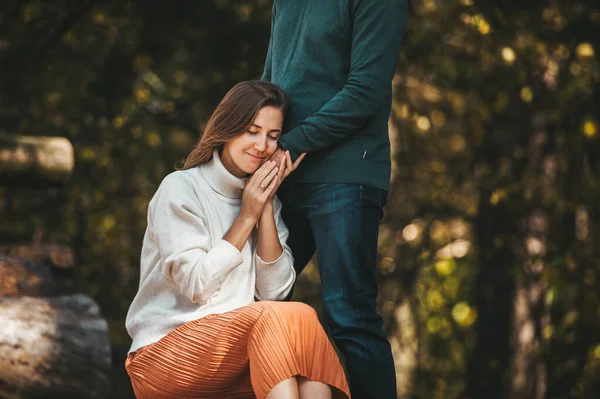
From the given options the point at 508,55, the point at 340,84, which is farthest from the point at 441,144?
the point at 340,84

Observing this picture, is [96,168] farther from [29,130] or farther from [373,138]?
[373,138]

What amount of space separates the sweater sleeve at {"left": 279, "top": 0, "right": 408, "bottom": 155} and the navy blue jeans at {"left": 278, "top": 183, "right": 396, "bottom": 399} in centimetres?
16

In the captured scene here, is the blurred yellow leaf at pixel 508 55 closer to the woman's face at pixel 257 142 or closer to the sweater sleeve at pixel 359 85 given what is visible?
the sweater sleeve at pixel 359 85

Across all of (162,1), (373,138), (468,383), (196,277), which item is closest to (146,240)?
(196,277)

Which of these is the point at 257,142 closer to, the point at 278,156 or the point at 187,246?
the point at 278,156

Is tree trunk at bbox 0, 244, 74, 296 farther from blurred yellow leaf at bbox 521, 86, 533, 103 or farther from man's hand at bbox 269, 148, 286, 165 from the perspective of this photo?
blurred yellow leaf at bbox 521, 86, 533, 103

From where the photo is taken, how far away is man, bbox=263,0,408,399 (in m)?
2.76

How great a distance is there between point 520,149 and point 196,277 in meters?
4.02

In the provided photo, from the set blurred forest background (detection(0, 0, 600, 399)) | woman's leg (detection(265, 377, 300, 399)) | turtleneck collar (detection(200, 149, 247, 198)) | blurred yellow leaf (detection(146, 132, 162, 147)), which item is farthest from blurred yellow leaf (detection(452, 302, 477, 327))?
woman's leg (detection(265, 377, 300, 399))

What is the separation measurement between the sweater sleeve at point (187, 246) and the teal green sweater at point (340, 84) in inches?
13.3

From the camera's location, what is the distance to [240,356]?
2621 millimetres

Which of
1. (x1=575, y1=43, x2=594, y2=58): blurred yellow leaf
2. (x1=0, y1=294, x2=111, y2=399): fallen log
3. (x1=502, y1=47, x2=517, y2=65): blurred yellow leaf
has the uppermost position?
(x1=502, y1=47, x2=517, y2=65): blurred yellow leaf

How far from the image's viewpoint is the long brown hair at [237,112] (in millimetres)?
2807

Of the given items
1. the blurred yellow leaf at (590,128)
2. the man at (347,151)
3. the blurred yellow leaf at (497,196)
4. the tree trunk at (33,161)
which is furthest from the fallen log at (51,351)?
the blurred yellow leaf at (590,128)
